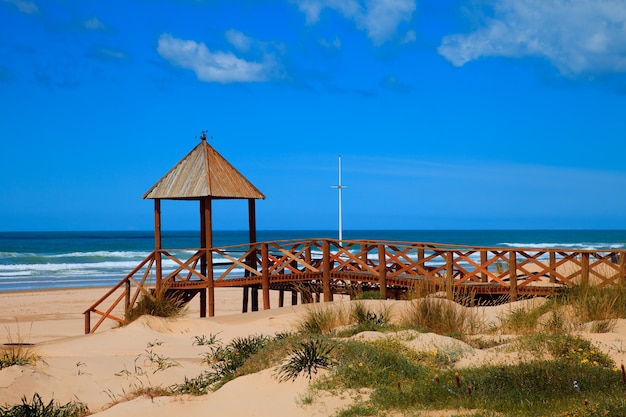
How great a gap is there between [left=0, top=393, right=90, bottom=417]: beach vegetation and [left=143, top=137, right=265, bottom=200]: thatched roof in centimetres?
944

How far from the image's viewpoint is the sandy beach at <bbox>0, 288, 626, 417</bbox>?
22.0 feet

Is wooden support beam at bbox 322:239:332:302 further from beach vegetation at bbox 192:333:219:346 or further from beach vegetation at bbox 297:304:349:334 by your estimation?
beach vegetation at bbox 297:304:349:334

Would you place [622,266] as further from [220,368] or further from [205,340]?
→ [220,368]

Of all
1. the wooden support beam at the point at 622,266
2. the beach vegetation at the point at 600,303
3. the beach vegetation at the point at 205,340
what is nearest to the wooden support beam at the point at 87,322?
the beach vegetation at the point at 205,340

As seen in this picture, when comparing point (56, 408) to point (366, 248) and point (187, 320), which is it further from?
point (366, 248)

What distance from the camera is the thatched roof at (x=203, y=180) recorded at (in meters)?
17.1

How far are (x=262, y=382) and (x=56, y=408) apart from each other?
→ 217 cm

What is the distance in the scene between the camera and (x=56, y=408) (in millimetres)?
7438

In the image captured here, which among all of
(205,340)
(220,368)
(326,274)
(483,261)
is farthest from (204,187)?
(220,368)

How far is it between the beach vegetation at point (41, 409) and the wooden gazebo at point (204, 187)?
8.86 metres

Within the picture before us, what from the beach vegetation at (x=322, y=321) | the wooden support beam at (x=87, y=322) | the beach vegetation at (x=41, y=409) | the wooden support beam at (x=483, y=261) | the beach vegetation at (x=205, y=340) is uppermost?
the wooden support beam at (x=483, y=261)

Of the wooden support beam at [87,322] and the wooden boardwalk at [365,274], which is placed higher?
the wooden boardwalk at [365,274]

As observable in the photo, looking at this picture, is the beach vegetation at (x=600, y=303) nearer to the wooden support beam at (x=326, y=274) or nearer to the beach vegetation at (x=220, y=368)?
the beach vegetation at (x=220, y=368)

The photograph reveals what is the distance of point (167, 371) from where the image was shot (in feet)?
30.3
